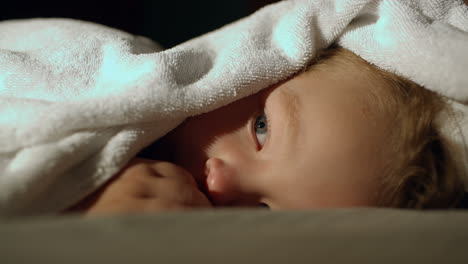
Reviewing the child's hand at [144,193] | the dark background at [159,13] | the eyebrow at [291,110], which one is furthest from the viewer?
the dark background at [159,13]

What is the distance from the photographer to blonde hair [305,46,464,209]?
0.57 meters

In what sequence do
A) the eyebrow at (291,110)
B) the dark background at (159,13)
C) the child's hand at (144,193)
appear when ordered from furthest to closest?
the dark background at (159,13)
the eyebrow at (291,110)
the child's hand at (144,193)

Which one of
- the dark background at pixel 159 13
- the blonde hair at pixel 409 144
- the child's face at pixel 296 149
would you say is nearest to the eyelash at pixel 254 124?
the child's face at pixel 296 149

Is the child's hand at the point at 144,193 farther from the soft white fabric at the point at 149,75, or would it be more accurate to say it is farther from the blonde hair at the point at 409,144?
the blonde hair at the point at 409,144

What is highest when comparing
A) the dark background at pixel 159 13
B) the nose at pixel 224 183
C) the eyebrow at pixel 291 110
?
the dark background at pixel 159 13

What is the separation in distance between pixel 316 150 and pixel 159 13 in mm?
993

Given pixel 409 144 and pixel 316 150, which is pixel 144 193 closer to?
pixel 316 150

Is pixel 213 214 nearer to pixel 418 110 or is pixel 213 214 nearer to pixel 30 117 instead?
pixel 30 117

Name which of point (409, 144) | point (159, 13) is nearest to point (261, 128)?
point (409, 144)

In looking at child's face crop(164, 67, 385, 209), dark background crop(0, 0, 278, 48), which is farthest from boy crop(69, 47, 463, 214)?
dark background crop(0, 0, 278, 48)

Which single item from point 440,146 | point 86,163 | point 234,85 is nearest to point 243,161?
point 234,85

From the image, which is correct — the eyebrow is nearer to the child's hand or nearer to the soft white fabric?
the soft white fabric

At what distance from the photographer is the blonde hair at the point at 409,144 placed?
1.89 feet

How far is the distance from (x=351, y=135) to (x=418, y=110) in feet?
0.43
